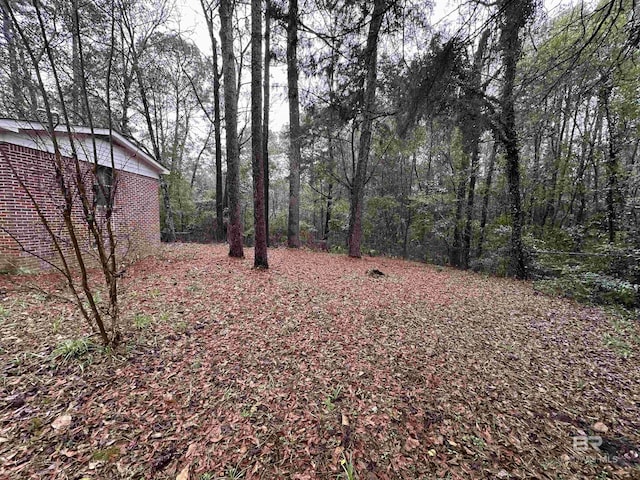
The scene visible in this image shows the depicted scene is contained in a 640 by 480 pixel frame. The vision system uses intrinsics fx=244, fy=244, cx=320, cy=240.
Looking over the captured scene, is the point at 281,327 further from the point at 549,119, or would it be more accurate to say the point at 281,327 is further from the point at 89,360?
the point at 549,119

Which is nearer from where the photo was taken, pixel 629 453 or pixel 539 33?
pixel 629 453

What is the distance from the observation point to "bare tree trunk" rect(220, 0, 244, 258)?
623cm

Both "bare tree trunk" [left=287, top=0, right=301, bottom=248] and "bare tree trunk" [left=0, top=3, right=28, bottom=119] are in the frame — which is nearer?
"bare tree trunk" [left=0, top=3, right=28, bottom=119]

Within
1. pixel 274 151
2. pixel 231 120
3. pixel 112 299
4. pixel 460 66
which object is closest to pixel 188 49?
pixel 274 151

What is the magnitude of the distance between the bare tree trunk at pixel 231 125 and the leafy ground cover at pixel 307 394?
3114 millimetres

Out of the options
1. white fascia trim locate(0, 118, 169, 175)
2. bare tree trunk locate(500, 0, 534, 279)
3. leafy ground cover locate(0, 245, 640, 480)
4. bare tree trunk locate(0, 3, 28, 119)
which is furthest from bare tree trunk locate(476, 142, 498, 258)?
bare tree trunk locate(0, 3, 28, 119)

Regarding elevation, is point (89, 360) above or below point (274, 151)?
below

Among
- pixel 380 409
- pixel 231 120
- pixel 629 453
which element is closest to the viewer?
pixel 629 453

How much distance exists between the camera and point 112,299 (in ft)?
7.40

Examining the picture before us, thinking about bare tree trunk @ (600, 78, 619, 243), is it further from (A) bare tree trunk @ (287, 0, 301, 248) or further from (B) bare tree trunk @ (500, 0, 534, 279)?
(A) bare tree trunk @ (287, 0, 301, 248)

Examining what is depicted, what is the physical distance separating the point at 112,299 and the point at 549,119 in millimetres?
5863

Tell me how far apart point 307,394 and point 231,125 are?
6.65m

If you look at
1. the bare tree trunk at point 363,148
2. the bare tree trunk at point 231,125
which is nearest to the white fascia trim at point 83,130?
the bare tree trunk at point 231,125

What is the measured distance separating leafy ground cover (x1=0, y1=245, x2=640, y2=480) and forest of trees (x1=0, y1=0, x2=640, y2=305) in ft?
6.48
